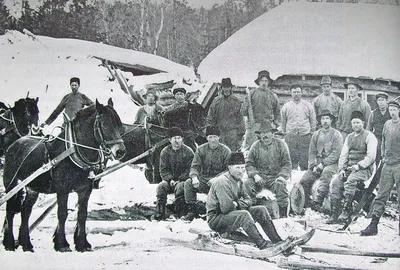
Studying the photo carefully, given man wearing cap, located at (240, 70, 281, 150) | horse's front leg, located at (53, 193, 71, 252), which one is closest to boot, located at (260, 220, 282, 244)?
man wearing cap, located at (240, 70, 281, 150)

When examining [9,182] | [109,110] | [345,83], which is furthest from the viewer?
[345,83]

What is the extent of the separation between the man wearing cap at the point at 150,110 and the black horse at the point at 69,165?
0.50 m

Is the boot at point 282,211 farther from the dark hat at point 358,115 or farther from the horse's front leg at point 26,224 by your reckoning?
the horse's front leg at point 26,224

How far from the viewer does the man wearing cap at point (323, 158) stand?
4.47 metres

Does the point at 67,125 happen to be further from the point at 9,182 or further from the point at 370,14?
the point at 370,14

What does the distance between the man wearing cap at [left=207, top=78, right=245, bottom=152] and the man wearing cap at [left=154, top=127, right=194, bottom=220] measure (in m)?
0.35

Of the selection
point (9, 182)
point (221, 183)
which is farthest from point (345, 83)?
point (9, 182)

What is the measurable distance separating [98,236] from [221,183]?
121cm

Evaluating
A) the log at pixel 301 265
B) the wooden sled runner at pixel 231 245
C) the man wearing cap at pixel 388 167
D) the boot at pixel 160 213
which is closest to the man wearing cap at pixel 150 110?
the boot at pixel 160 213

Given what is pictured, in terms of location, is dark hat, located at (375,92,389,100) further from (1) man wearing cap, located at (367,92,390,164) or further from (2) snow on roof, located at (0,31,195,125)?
(2) snow on roof, located at (0,31,195,125)

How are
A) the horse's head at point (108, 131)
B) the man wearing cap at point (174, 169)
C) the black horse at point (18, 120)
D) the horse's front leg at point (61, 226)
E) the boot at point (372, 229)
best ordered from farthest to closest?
the black horse at point (18, 120)
the man wearing cap at point (174, 169)
the boot at point (372, 229)
the horse's front leg at point (61, 226)
the horse's head at point (108, 131)

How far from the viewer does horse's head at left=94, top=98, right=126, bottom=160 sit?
396cm

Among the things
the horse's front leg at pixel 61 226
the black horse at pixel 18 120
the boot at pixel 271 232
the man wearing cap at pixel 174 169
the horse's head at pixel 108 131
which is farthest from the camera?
the black horse at pixel 18 120

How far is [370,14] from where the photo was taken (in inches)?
181
